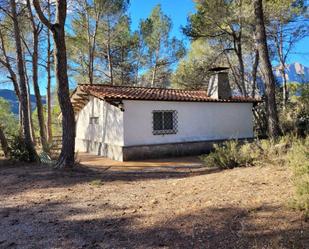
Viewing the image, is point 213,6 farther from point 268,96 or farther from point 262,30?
point 268,96

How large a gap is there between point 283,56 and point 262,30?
49.2ft

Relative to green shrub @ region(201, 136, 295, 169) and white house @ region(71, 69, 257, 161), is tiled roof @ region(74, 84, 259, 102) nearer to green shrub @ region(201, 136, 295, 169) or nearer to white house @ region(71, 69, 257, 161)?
white house @ region(71, 69, 257, 161)

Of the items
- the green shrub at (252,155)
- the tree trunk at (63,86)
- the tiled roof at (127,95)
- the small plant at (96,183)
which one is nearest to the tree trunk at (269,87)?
the green shrub at (252,155)

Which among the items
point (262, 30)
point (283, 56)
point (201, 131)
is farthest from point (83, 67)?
point (262, 30)

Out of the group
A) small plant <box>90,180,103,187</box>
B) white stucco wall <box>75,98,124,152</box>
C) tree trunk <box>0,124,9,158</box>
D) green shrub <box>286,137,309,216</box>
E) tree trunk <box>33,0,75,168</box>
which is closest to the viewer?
green shrub <box>286,137,309,216</box>

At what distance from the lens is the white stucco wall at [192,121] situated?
12.8 m

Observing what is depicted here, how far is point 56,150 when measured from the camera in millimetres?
14328

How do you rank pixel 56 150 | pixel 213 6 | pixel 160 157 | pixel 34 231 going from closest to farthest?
pixel 34 231
pixel 160 157
pixel 56 150
pixel 213 6

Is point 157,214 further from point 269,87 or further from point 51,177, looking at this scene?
point 269,87

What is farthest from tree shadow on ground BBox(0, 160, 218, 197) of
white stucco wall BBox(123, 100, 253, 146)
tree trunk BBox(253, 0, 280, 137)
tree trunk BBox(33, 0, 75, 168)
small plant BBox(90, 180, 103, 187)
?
white stucco wall BBox(123, 100, 253, 146)

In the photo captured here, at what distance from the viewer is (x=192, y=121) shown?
14250 millimetres

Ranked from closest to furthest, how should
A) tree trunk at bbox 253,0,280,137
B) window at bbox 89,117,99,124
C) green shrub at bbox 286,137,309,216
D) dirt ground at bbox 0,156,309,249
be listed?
1. dirt ground at bbox 0,156,309,249
2. green shrub at bbox 286,137,309,216
3. tree trunk at bbox 253,0,280,137
4. window at bbox 89,117,99,124

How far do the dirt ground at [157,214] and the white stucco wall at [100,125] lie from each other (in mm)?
5842

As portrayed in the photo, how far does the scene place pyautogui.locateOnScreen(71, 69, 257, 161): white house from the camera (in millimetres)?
12688
